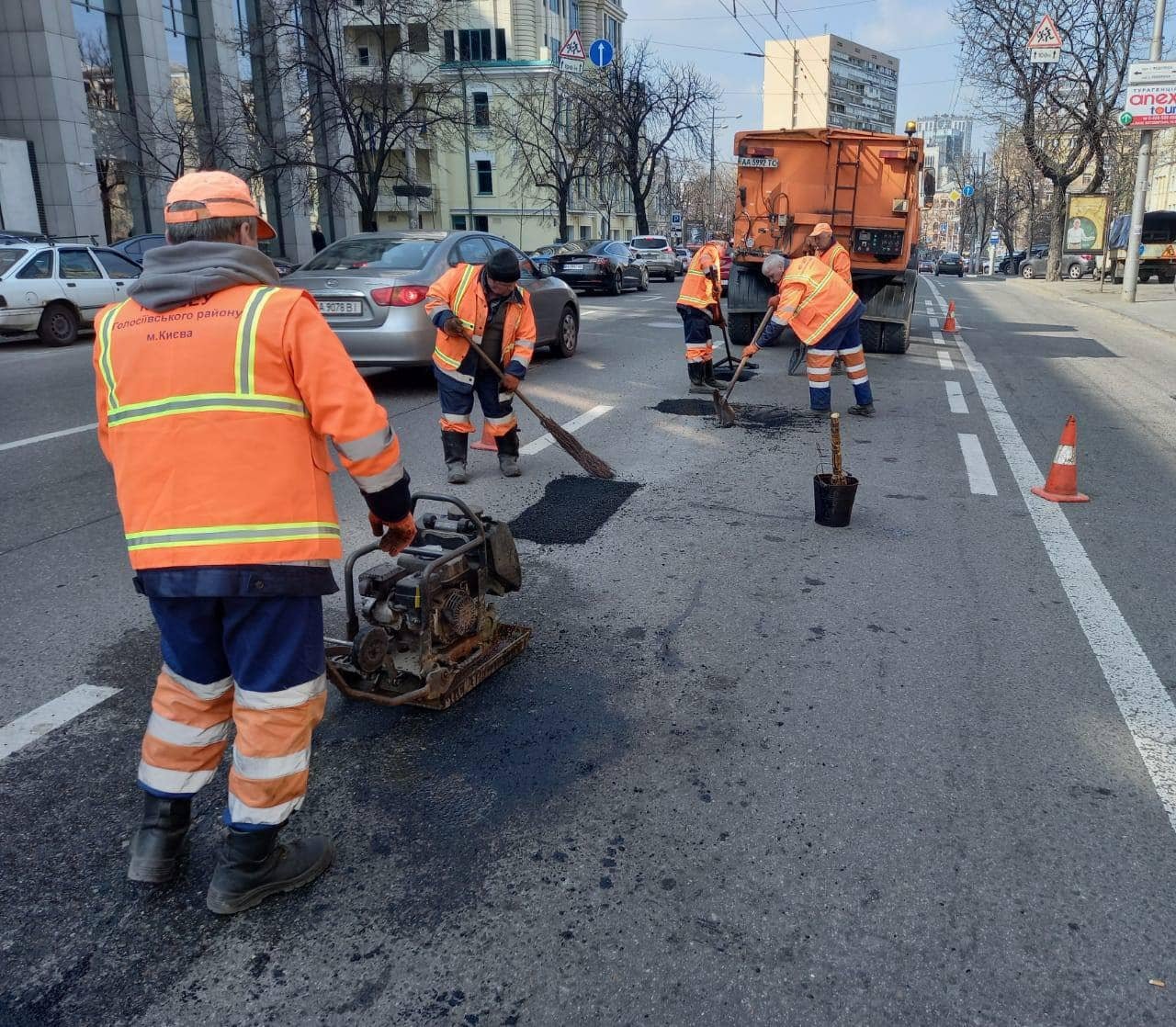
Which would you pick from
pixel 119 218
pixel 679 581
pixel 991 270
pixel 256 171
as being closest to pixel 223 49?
pixel 119 218

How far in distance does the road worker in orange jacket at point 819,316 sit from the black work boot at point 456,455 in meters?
2.93

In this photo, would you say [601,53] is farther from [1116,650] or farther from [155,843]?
[155,843]

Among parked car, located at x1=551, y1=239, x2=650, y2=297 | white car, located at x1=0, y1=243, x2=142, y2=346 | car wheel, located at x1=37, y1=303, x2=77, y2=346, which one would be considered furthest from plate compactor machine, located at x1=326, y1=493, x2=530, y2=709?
parked car, located at x1=551, y1=239, x2=650, y2=297

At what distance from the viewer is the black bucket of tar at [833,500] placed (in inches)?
224

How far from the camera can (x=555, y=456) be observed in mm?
7469

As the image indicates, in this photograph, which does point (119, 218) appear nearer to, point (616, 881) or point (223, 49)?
point (223, 49)

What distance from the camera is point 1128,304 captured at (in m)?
24.5

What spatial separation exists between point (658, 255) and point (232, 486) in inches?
1354

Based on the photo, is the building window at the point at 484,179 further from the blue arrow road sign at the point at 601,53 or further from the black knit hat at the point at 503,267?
the black knit hat at the point at 503,267

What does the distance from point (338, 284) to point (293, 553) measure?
7.50 m

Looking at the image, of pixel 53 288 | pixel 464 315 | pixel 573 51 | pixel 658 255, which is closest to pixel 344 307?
pixel 464 315

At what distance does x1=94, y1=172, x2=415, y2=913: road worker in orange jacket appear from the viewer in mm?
2334

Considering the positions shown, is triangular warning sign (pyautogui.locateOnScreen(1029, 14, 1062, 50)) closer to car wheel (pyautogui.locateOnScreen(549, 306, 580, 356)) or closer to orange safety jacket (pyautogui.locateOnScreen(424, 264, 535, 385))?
car wheel (pyautogui.locateOnScreen(549, 306, 580, 356))

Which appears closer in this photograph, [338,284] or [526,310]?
[526,310]
